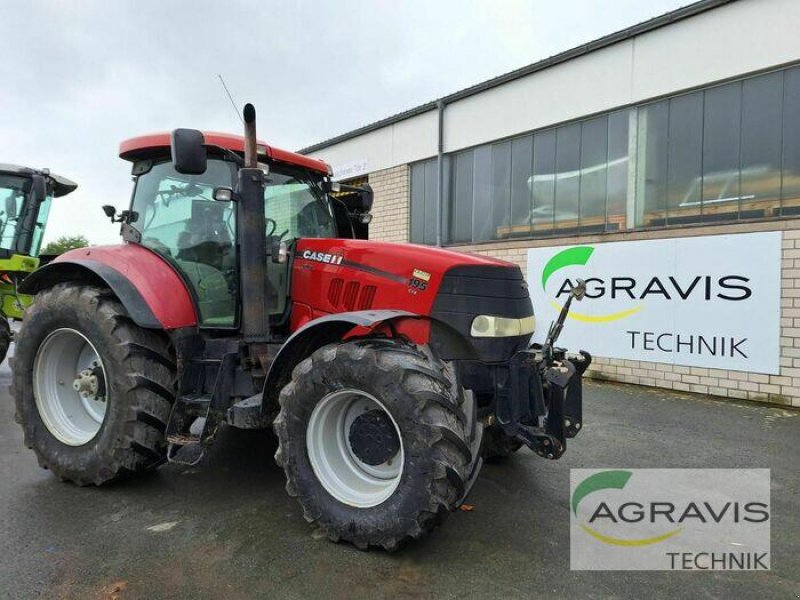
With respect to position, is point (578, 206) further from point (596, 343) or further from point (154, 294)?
point (154, 294)

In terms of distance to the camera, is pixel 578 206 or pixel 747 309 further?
pixel 578 206

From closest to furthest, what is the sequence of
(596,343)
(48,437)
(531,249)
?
(48,437) → (596,343) → (531,249)

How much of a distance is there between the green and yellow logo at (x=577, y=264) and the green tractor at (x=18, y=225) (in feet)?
23.5

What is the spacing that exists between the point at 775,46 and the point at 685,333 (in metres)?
3.40

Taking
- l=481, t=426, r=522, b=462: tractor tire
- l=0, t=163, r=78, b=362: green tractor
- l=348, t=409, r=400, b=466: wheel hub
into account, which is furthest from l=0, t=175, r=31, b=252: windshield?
l=481, t=426, r=522, b=462: tractor tire

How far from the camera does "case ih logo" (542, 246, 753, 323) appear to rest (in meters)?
6.44

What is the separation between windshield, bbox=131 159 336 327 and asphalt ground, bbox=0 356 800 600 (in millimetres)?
1156

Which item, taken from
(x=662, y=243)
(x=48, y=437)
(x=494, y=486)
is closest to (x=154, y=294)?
(x=48, y=437)

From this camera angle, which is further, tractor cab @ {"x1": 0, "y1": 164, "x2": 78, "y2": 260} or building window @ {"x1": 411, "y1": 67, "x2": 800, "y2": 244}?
tractor cab @ {"x1": 0, "y1": 164, "x2": 78, "y2": 260}

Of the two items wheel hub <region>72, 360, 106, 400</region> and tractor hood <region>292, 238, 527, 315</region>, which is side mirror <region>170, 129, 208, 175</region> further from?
wheel hub <region>72, 360, 106, 400</region>

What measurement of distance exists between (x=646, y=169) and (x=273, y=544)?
672cm

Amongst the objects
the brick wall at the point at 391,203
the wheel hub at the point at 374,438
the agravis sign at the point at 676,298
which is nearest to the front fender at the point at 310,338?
the wheel hub at the point at 374,438

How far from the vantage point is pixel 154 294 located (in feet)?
11.4

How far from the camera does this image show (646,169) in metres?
7.34
